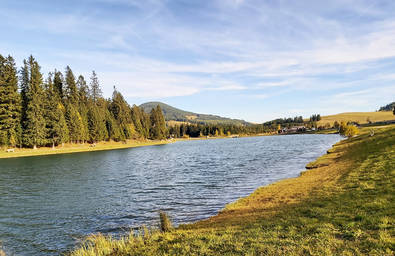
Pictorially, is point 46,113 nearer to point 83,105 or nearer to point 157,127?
Result: point 83,105

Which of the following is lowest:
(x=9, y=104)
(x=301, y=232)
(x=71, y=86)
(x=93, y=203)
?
(x=93, y=203)

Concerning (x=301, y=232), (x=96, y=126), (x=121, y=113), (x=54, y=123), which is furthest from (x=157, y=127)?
(x=301, y=232)

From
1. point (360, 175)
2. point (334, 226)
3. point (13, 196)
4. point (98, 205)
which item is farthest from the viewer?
point (13, 196)

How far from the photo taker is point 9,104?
73.9 meters

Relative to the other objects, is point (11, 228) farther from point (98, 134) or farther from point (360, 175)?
point (98, 134)

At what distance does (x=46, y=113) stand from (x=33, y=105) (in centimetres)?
696

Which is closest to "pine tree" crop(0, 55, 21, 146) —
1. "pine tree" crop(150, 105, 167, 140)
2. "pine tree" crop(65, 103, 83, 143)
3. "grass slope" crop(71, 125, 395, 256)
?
"pine tree" crop(65, 103, 83, 143)

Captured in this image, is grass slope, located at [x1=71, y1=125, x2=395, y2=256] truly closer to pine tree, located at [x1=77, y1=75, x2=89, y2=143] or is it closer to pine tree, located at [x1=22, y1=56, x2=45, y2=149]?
pine tree, located at [x1=22, y1=56, x2=45, y2=149]

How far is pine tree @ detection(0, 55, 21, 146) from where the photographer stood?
7106 centimetres

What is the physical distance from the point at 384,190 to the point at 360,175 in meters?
6.04

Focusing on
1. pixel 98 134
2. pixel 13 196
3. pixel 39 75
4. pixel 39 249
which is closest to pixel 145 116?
pixel 98 134

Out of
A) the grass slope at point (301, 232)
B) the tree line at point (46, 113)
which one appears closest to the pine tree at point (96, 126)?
the tree line at point (46, 113)

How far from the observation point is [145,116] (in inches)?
6417

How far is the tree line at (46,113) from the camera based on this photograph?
74.2 meters
